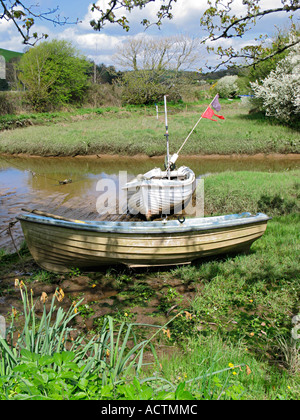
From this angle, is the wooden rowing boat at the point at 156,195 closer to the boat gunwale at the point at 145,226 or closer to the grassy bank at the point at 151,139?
the boat gunwale at the point at 145,226

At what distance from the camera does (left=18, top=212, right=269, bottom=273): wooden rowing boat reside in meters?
5.52

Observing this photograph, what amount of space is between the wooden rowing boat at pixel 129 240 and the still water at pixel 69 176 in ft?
7.06

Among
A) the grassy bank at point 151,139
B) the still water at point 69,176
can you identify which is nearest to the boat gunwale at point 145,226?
the still water at point 69,176

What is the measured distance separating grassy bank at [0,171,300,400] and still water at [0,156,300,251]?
3.09 meters

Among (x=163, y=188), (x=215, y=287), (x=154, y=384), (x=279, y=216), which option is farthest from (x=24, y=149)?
(x=154, y=384)

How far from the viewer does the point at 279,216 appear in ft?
28.0

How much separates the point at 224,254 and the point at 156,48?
30182 mm

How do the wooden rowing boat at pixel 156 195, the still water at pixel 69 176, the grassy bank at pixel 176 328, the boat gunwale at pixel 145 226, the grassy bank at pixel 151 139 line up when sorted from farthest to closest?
1. the grassy bank at pixel 151 139
2. the still water at pixel 69 176
3. the wooden rowing boat at pixel 156 195
4. the boat gunwale at pixel 145 226
5. the grassy bank at pixel 176 328

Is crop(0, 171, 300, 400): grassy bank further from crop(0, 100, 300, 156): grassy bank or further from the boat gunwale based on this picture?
crop(0, 100, 300, 156): grassy bank

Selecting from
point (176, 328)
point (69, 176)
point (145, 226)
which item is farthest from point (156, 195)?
point (69, 176)

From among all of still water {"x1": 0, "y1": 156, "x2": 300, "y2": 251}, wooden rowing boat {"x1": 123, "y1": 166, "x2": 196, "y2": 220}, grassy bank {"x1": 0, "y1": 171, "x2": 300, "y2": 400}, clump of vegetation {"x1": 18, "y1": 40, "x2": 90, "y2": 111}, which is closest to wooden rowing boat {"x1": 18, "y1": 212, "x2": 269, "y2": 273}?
grassy bank {"x1": 0, "y1": 171, "x2": 300, "y2": 400}

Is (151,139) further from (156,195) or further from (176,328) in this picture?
(176,328)

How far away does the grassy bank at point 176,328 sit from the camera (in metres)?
2.32
